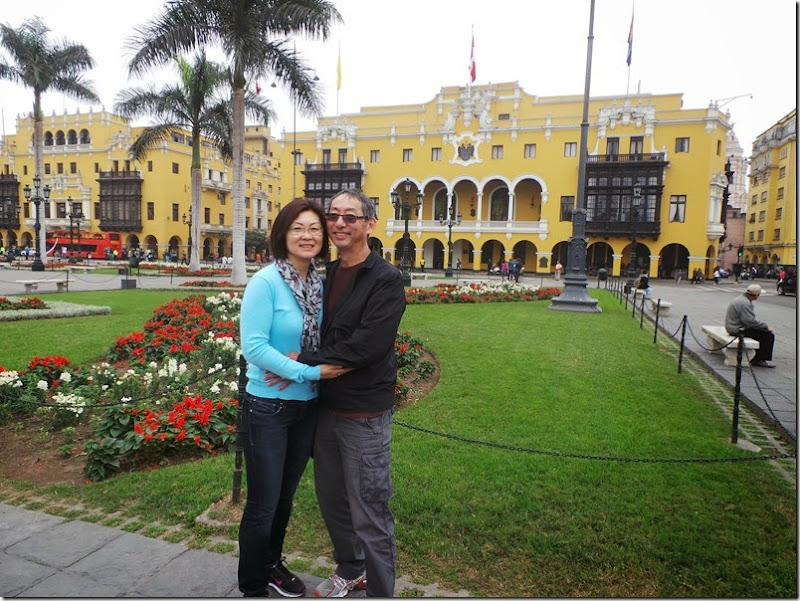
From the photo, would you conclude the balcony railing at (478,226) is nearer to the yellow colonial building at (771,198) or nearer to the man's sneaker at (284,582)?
the yellow colonial building at (771,198)

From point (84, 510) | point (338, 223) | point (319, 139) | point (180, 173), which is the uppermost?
point (319, 139)

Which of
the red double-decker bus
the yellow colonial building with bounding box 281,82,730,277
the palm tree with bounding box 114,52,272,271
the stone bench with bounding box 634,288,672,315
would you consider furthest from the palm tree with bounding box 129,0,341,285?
the red double-decker bus

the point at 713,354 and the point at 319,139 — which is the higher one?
the point at 319,139

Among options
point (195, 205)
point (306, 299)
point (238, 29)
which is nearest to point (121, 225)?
point (195, 205)

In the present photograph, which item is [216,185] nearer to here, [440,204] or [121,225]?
[121,225]

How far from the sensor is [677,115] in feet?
130

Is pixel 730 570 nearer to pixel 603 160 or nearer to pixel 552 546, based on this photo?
pixel 552 546

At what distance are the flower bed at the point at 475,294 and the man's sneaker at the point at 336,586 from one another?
1363cm

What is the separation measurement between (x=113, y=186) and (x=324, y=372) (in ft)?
198

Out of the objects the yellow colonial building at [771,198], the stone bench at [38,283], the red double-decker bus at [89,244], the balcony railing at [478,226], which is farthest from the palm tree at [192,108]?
the yellow colonial building at [771,198]

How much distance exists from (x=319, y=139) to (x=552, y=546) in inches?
1982

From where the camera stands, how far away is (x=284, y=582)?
9.29ft

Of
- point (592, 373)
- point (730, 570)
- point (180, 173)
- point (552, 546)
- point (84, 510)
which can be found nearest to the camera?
point (730, 570)

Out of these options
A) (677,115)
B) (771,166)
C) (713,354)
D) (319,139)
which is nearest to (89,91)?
(319,139)
